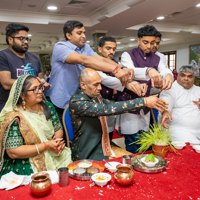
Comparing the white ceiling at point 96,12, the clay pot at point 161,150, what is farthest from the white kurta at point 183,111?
the white ceiling at point 96,12

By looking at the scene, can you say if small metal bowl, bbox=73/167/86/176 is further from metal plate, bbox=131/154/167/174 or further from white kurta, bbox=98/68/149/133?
white kurta, bbox=98/68/149/133

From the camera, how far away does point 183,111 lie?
8.91 feet

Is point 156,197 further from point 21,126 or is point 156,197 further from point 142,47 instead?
point 142,47

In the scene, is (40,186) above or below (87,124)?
below

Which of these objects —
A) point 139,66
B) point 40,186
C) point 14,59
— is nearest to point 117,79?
point 139,66

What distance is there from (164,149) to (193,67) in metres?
1.68

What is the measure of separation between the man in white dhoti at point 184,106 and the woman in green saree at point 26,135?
1525 mm

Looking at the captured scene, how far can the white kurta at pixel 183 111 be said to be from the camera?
261 centimetres

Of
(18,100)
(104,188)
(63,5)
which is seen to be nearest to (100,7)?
(63,5)

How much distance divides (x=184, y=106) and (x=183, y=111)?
0.08m

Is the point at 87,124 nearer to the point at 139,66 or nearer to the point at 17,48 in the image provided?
the point at 139,66

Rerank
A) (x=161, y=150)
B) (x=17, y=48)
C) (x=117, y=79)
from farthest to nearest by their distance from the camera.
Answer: (x=17, y=48)
(x=117, y=79)
(x=161, y=150)

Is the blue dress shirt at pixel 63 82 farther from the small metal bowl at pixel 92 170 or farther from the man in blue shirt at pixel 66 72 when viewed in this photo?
the small metal bowl at pixel 92 170

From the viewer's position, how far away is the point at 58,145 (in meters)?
1.78
